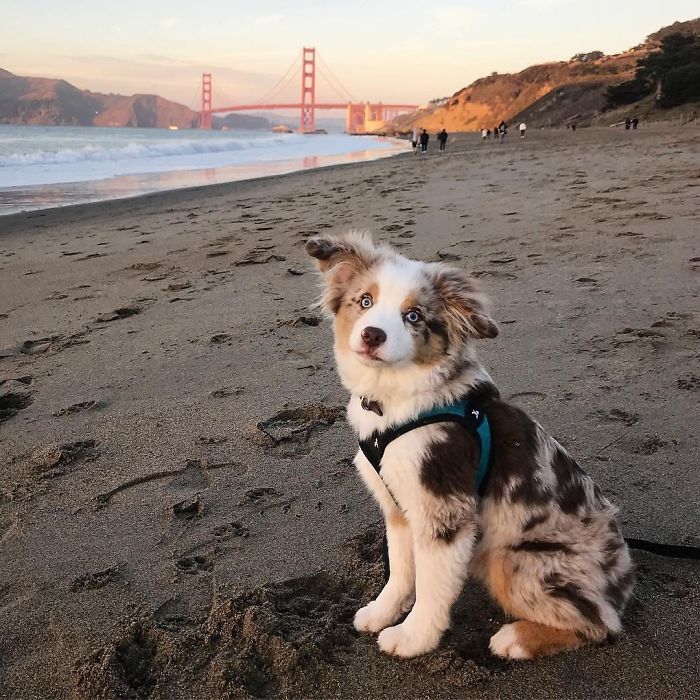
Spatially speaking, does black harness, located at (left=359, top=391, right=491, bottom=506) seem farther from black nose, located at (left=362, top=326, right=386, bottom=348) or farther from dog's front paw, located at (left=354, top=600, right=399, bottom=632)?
dog's front paw, located at (left=354, top=600, right=399, bottom=632)

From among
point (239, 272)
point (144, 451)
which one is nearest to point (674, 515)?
point (144, 451)

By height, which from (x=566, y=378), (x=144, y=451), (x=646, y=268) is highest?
(x=646, y=268)

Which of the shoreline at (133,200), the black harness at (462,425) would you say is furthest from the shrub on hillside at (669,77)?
the black harness at (462,425)

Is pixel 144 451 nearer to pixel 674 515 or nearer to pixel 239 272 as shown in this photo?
pixel 674 515

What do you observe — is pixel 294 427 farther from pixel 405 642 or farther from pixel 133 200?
pixel 133 200

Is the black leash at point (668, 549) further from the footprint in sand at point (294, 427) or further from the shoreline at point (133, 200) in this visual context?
the shoreline at point (133, 200)

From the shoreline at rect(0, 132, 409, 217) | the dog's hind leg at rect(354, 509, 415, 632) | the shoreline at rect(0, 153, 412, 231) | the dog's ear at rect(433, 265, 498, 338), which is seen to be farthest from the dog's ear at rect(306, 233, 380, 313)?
the shoreline at rect(0, 132, 409, 217)
